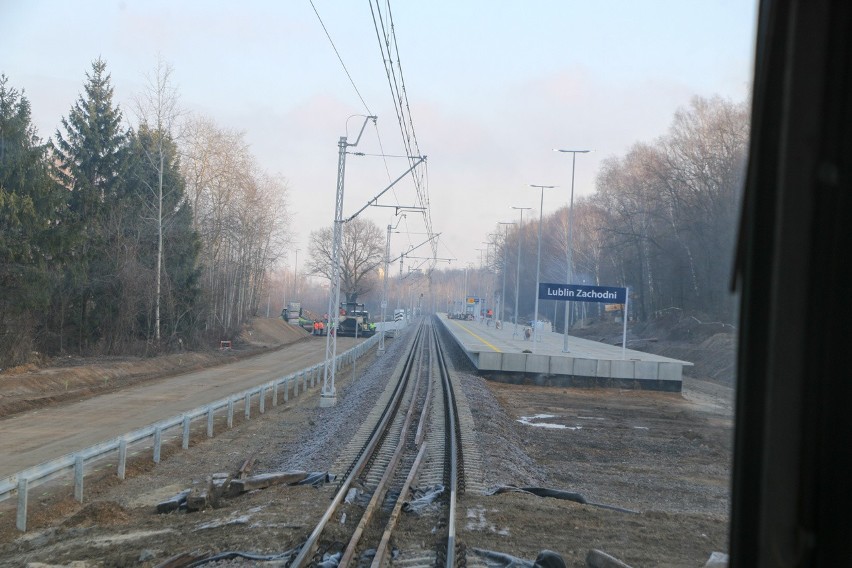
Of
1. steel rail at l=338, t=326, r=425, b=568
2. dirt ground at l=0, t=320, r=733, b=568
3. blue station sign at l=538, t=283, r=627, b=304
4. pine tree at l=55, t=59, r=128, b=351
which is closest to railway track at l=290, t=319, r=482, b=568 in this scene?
steel rail at l=338, t=326, r=425, b=568

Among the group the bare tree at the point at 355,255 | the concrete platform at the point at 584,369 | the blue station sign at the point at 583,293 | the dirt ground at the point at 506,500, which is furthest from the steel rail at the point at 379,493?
the bare tree at the point at 355,255

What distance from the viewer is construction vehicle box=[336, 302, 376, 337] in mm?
65250

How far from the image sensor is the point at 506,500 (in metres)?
10.4

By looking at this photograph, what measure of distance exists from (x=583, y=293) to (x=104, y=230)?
22.6 meters

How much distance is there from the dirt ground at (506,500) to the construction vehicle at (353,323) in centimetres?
4230

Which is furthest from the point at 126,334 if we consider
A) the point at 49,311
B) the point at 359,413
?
the point at 359,413

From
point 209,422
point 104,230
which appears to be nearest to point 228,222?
point 104,230

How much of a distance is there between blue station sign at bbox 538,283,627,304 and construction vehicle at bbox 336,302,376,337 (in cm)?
3465

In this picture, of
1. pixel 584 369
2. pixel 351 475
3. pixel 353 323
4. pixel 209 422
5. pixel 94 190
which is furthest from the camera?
pixel 353 323

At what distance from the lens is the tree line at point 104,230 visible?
27.5m

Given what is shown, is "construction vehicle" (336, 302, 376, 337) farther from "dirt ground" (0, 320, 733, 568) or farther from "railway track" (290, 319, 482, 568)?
"railway track" (290, 319, 482, 568)

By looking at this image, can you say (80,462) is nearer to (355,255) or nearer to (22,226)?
(22,226)

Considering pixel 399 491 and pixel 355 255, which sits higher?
pixel 355 255

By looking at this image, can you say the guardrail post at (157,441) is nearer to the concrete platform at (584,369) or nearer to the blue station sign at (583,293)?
the concrete platform at (584,369)
